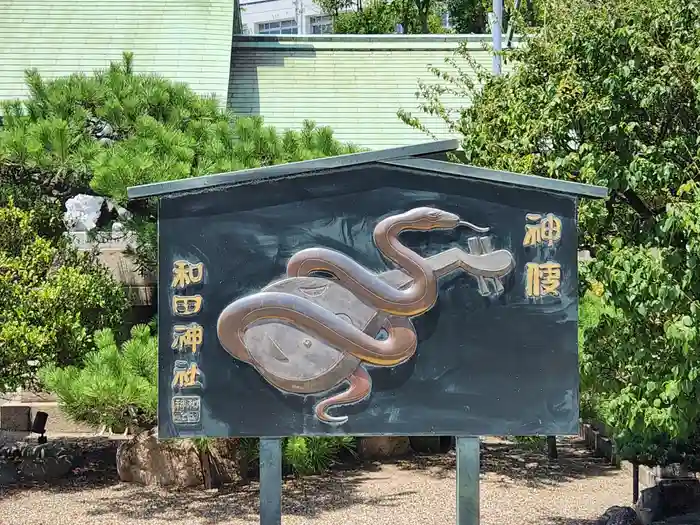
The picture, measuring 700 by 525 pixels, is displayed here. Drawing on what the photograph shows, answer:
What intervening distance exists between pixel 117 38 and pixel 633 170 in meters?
13.0

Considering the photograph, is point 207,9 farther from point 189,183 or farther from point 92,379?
point 189,183

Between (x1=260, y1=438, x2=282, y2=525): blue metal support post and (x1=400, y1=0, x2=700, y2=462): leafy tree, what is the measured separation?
200 centimetres

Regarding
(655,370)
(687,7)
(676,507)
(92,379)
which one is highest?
(687,7)

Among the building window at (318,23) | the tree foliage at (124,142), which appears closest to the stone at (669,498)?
the tree foliage at (124,142)

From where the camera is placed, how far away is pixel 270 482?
5184 millimetres

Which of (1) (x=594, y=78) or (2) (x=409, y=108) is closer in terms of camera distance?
(1) (x=594, y=78)

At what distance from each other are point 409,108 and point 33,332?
8.83 metres

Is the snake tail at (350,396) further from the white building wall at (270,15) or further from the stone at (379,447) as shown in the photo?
the white building wall at (270,15)

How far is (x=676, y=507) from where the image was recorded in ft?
25.0

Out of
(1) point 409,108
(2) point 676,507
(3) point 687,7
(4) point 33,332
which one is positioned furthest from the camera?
(1) point 409,108

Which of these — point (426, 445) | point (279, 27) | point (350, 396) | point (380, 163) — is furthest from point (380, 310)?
point (279, 27)

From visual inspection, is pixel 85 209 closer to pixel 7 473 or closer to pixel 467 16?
pixel 7 473

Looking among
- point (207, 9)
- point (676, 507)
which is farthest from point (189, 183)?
point (207, 9)

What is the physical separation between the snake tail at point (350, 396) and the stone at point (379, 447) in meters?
5.99
